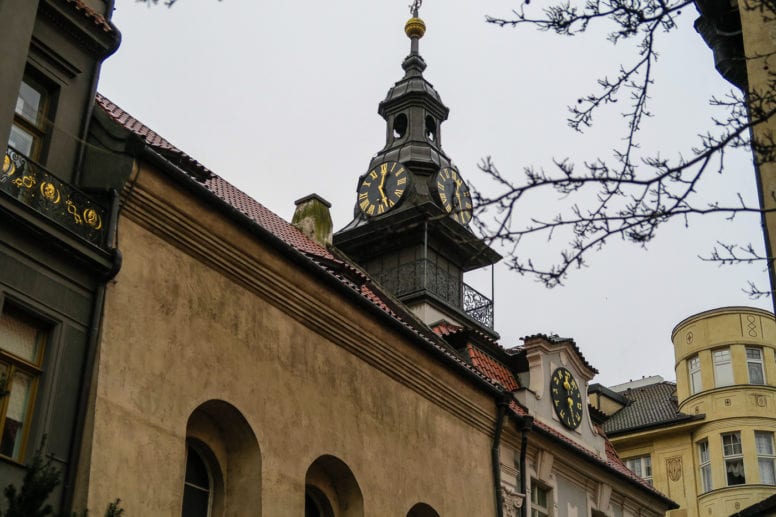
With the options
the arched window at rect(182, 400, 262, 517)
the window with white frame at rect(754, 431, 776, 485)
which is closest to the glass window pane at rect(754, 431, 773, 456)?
the window with white frame at rect(754, 431, 776, 485)

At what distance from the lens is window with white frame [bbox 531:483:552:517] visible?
2484cm

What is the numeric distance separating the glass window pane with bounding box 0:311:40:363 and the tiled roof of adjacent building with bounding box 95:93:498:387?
3.15m

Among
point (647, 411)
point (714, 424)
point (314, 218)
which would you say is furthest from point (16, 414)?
point (647, 411)

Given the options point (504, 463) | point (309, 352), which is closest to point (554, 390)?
point (504, 463)

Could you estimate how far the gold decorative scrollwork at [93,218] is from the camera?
15.6 m

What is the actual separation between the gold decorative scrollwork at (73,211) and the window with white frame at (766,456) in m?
30.9

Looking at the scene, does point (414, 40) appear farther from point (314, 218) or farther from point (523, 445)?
point (523, 445)

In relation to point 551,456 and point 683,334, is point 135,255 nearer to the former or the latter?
point 551,456

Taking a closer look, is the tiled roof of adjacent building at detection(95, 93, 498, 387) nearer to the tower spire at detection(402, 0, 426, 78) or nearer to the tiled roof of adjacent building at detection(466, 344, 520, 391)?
the tiled roof of adjacent building at detection(466, 344, 520, 391)

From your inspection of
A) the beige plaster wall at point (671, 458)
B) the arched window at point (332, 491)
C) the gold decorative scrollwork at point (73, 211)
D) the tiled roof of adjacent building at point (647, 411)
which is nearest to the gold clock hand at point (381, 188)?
the tiled roof of adjacent building at point (647, 411)

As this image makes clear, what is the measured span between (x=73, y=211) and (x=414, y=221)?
22.2 metres

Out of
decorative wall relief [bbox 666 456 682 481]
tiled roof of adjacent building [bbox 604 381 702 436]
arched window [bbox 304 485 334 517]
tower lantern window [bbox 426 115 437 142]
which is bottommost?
arched window [bbox 304 485 334 517]

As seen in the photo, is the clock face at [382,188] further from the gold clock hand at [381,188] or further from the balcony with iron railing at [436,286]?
the balcony with iron railing at [436,286]

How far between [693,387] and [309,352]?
91.0ft
